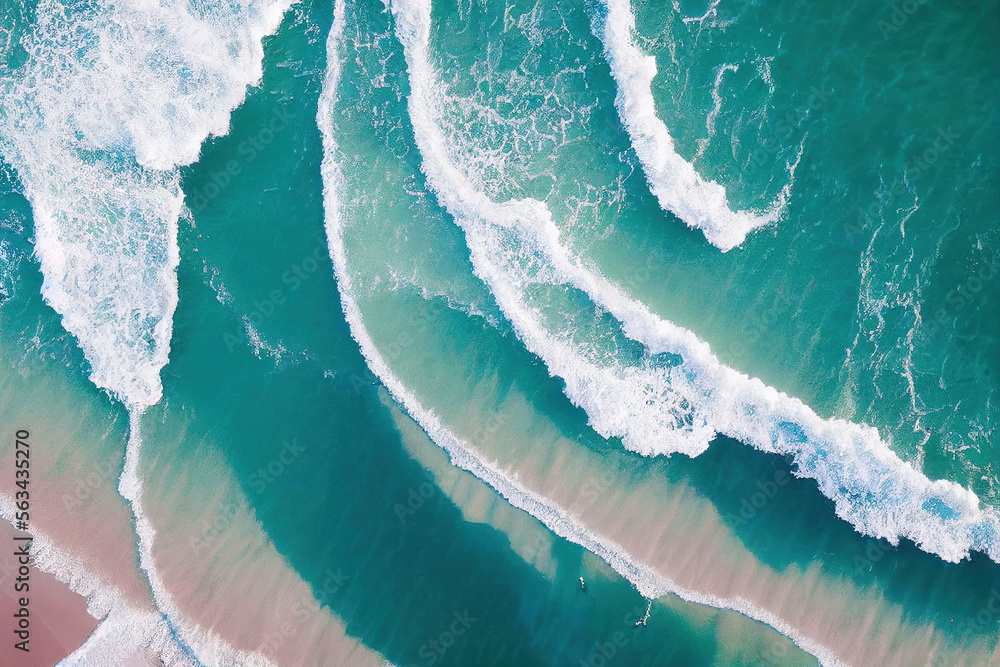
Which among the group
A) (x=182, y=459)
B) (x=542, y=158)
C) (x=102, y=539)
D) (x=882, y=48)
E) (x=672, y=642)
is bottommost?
(x=102, y=539)

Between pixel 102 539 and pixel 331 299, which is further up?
pixel 331 299

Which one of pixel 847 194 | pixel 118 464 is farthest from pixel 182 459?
pixel 847 194

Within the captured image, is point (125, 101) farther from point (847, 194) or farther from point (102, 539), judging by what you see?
point (847, 194)
